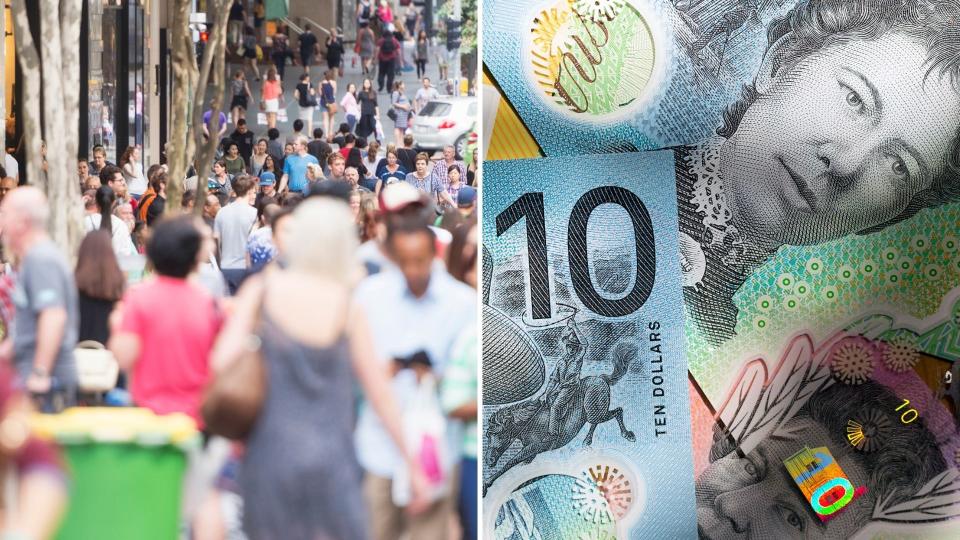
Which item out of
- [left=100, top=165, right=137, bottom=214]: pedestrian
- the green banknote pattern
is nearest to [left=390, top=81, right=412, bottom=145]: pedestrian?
[left=100, top=165, right=137, bottom=214]: pedestrian

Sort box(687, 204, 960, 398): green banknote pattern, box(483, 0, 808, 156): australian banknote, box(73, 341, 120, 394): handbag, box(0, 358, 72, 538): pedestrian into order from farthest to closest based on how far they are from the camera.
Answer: box(687, 204, 960, 398): green banknote pattern < box(483, 0, 808, 156): australian banknote < box(73, 341, 120, 394): handbag < box(0, 358, 72, 538): pedestrian

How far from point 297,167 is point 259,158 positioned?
11 centimetres

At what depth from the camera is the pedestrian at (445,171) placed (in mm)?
4059

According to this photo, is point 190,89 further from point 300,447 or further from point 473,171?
point 300,447

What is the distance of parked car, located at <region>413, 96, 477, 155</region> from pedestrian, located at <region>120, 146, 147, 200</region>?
804mm

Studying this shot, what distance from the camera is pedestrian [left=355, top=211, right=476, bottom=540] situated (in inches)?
149

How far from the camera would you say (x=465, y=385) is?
3953 millimetres

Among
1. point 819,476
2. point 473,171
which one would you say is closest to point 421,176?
point 473,171

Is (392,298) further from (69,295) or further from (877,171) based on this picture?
(877,171)

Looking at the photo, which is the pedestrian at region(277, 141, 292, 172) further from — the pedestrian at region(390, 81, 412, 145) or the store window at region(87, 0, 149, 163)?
the store window at region(87, 0, 149, 163)

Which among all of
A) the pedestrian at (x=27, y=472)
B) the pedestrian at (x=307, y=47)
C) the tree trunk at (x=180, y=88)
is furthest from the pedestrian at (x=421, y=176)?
the pedestrian at (x=27, y=472)

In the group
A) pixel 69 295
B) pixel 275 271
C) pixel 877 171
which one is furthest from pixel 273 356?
pixel 877 171

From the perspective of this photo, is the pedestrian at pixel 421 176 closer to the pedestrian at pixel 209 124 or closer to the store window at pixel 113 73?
the pedestrian at pixel 209 124

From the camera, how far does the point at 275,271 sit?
3730 mm
